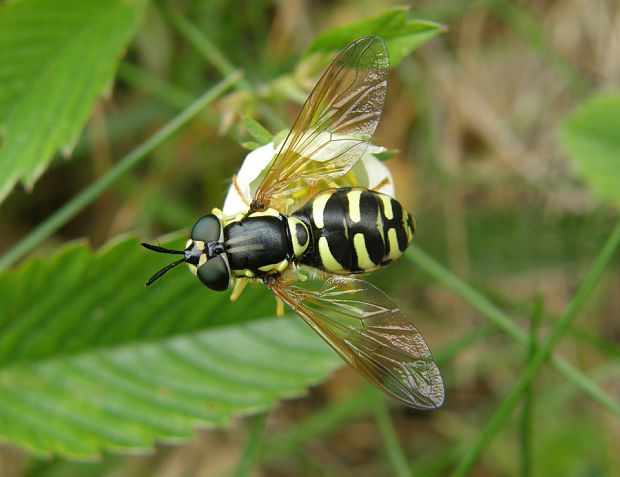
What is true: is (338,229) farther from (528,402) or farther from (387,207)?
(528,402)

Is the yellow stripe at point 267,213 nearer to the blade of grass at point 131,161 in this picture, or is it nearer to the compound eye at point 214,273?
the compound eye at point 214,273

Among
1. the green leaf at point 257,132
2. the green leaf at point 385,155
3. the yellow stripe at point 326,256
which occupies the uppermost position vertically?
the green leaf at point 257,132

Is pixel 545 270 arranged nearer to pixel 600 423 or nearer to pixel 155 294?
pixel 600 423

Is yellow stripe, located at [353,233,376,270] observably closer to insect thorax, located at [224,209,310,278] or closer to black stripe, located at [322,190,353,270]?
black stripe, located at [322,190,353,270]

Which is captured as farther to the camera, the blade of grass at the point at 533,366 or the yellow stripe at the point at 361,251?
the blade of grass at the point at 533,366

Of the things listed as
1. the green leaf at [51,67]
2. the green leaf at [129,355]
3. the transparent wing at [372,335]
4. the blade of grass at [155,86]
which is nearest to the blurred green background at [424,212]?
the blade of grass at [155,86]

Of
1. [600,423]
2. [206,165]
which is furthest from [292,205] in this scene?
[600,423]
